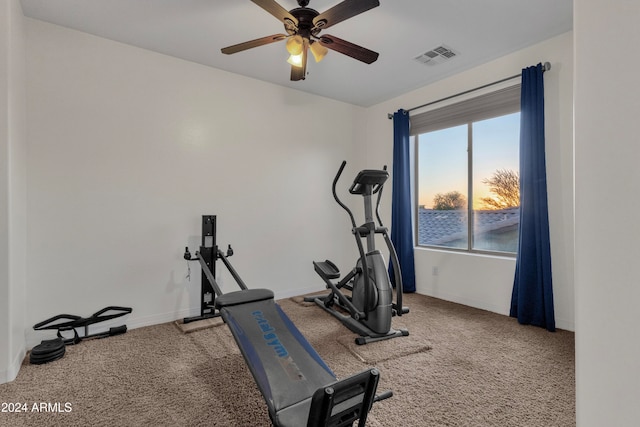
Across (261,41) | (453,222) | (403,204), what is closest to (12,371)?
(261,41)

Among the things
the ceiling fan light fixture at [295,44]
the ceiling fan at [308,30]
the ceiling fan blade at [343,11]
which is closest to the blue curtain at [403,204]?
the ceiling fan at [308,30]

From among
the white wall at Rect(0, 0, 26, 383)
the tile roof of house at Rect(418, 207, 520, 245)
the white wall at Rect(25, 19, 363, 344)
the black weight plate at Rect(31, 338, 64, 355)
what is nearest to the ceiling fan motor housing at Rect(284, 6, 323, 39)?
the white wall at Rect(25, 19, 363, 344)

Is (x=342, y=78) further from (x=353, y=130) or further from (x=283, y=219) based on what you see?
(x=283, y=219)

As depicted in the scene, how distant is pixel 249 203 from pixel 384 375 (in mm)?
2494

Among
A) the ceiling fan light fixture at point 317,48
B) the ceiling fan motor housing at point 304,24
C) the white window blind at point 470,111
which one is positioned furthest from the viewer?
the white window blind at point 470,111

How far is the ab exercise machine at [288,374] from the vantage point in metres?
1.35

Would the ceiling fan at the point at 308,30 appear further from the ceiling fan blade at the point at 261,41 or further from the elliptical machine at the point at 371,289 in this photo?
the elliptical machine at the point at 371,289

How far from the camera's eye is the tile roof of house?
356cm

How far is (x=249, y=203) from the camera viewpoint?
3781 millimetres

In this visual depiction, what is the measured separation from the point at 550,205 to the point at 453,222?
1.17 meters

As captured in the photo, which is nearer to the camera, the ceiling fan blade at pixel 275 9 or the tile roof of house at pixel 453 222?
the ceiling fan blade at pixel 275 9

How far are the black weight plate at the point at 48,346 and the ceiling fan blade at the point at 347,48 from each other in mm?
3218

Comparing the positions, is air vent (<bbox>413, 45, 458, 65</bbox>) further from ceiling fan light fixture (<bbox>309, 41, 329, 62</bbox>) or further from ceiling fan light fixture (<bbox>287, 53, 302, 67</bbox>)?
ceiling fan light fixture (<bbox>287, 53, 302, 67</bbox>)

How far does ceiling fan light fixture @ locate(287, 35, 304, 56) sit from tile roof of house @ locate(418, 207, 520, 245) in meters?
→ 2.85
